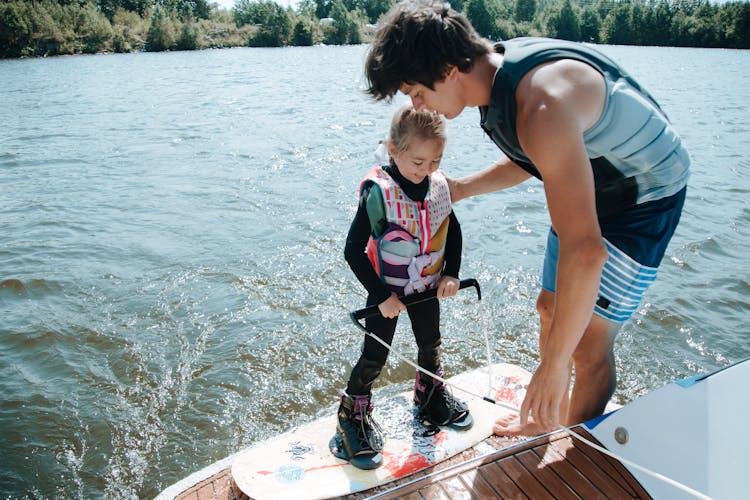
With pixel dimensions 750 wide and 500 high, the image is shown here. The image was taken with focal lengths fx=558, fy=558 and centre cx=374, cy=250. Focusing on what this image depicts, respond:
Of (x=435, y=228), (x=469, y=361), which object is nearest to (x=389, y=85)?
(x=435, y=228)

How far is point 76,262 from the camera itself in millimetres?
6645

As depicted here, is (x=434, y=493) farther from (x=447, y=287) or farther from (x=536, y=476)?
(x=447, y=287)

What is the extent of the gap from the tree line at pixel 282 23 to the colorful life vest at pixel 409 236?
181ft

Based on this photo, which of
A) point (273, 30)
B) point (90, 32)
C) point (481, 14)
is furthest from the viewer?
point (481, 14)

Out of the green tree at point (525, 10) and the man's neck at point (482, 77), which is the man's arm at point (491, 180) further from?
the green tree at point (525, 10)

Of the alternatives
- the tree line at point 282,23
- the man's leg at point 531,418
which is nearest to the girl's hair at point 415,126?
the man's leg at point 531,418

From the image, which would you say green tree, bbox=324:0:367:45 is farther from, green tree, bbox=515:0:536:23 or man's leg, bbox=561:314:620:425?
man's leg, bbox=561:314:620:425

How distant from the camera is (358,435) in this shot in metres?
3.07

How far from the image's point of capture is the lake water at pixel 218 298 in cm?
402

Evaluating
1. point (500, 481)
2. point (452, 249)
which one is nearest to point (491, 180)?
point (452, 249)

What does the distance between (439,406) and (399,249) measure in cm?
110

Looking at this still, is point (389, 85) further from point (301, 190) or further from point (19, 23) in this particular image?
point (19, 23)

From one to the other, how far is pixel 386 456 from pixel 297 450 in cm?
51

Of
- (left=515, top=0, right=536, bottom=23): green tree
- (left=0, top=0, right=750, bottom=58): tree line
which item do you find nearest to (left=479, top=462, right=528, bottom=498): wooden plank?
(left=0, top=0, right=750, bottom=58): tree line
